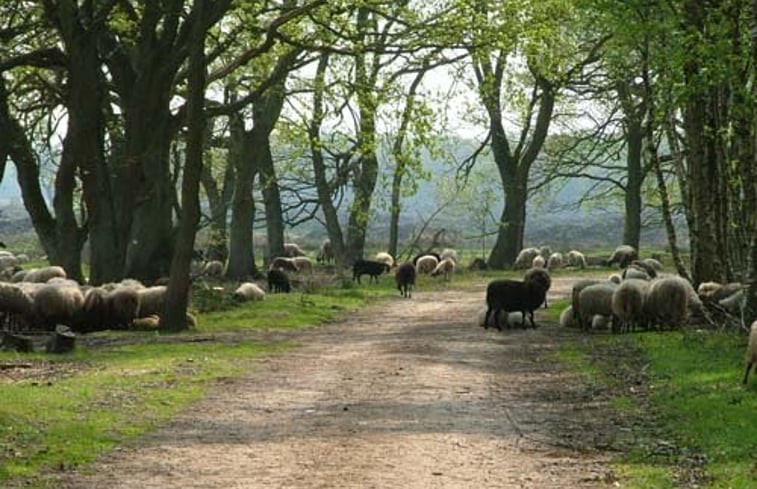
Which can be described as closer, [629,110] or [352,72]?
[352,72]

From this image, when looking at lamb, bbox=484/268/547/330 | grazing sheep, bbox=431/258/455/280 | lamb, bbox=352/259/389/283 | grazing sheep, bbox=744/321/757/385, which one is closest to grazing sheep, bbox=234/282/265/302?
lamb, bbox=484/268/547/330

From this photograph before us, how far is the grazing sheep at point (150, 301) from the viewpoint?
3016 centimetres

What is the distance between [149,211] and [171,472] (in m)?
26.0

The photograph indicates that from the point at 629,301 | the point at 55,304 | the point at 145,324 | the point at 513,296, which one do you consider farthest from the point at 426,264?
the point at 55,304

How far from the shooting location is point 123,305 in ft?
96.8

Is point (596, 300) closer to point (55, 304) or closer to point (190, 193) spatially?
point (190, 193)

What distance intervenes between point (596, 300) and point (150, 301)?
9.96m

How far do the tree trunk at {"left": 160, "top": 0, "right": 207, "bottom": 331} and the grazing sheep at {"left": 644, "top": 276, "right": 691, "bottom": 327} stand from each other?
9.82m

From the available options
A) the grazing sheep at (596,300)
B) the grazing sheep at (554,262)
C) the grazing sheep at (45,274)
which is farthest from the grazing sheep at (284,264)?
the grazing sheep at (596,300)

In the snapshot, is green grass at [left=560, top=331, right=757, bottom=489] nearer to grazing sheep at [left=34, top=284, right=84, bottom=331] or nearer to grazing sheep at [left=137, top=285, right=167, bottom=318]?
grazing sheep at [left=137, top=285, right=167, bottom=318]

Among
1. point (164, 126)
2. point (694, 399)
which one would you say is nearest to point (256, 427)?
point (694, 399)

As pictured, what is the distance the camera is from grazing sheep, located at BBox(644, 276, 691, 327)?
27984 millimetres

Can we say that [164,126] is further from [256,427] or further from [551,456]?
[551,456]

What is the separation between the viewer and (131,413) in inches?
651
